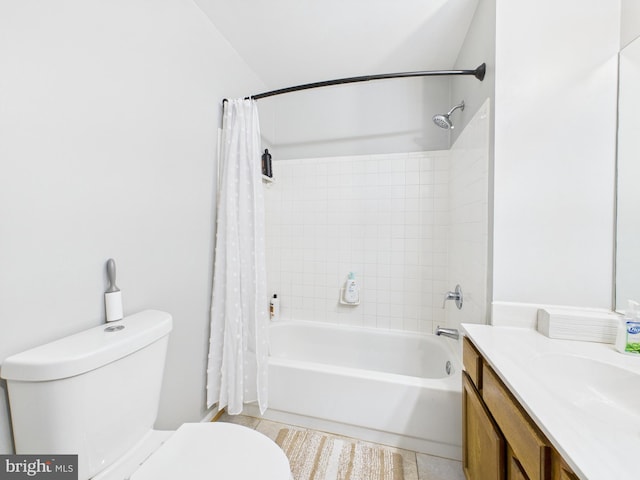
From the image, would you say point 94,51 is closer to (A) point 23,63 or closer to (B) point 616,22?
(A) point 23,63

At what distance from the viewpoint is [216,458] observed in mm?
840

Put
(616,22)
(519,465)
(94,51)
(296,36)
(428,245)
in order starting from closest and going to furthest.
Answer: (519,465)
(94,51)
(616,22)
(296,36)
(428,245)

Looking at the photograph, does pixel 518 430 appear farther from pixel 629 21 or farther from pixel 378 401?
pixel 629 21

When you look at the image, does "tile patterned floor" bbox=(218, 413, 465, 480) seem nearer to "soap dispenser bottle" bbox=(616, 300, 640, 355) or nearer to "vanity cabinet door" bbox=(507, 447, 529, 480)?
"vanity cabinet door" bbox=(507, 447, 529, 480)

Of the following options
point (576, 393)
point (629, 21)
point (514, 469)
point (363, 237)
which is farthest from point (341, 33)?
point (514, 469)

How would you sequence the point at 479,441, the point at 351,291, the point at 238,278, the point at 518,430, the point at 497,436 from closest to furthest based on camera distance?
the point at 518,430 < the point at 497,436 < the point at 479,441 < the point at 238,278 < the point at 351,291

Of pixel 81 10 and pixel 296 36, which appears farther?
pixel 296 36

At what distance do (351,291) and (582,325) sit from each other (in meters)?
1.36

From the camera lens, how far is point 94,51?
95cm

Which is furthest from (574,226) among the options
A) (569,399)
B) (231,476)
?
(231,476)

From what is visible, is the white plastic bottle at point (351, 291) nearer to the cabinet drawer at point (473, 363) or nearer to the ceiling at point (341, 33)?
the cabinet drawer at point (473, 363)

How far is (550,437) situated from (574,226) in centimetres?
91

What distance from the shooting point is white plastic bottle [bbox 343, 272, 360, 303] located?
7.06ft

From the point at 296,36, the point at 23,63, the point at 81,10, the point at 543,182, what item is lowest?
the point at 543,182
